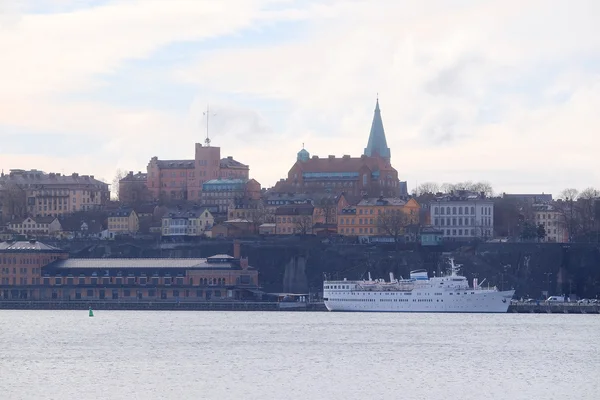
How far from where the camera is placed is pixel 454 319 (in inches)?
4919

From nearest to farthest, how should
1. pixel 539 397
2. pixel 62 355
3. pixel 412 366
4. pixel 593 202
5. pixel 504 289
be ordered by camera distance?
pixel 539 397 < pixel 412 366 < pixel 62 355 < pixel 504 289 < pixel 593 202

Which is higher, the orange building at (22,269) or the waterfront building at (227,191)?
the waterfront building at (227,191)

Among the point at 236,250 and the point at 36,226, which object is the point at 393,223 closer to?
the point at 236,250

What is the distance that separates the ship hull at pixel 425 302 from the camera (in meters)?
134

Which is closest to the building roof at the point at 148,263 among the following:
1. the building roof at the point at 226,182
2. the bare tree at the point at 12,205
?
the building roof at the point at 226,182

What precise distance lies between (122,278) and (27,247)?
11010 mm

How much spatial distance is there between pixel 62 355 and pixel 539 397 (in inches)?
1180

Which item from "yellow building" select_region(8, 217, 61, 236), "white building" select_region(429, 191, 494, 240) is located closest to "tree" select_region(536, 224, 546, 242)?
"white building" select_region(429, 191, 494, 240)

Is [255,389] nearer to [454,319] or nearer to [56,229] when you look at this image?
[454,319]

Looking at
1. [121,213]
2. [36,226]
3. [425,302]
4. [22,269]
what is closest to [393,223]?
[425,302]

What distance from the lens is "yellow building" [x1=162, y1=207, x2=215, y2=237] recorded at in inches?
7028

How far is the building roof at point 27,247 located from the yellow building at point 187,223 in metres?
23.0

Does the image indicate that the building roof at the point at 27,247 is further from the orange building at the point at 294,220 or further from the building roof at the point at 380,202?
the building roof at the point at 380,202

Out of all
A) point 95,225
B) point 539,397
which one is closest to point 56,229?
point 95,225
